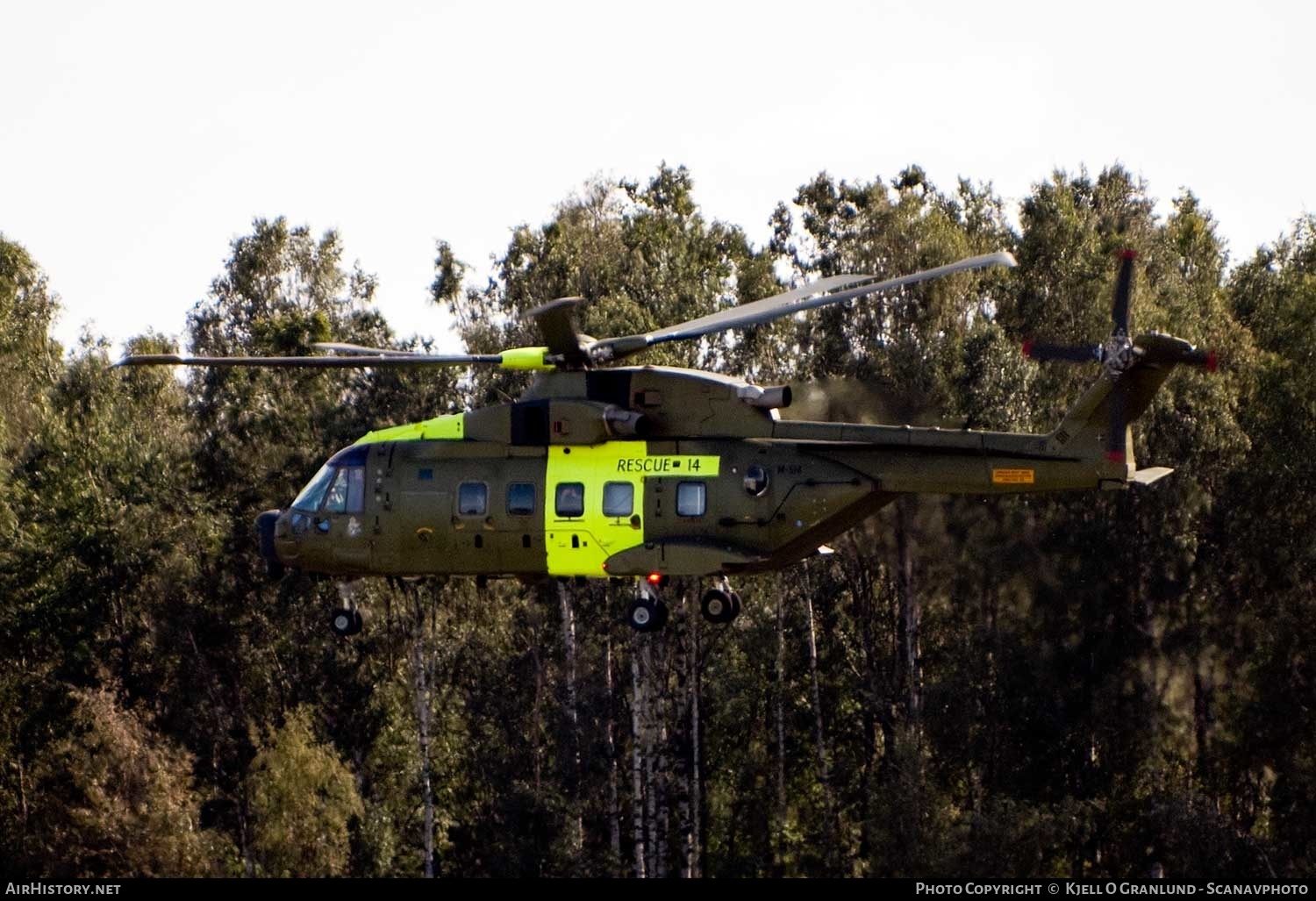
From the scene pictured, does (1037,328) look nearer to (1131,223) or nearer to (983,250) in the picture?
→ (983,250)

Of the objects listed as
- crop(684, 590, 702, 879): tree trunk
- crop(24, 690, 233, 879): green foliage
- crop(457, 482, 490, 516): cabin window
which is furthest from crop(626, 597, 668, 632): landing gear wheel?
crop(24, 690, 233, 879): green foliage

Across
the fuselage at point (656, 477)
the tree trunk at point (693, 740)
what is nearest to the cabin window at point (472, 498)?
the fuselage at point (656, 477)

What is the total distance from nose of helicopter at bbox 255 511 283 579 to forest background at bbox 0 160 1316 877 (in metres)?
8.68

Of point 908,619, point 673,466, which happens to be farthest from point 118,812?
point 673,466

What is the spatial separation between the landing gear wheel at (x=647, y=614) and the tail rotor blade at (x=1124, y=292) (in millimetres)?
6649

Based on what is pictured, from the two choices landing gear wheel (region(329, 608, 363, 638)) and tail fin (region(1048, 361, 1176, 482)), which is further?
landing gear wheel (region(329, 608, 363, 638))

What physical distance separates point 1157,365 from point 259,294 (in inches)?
1551

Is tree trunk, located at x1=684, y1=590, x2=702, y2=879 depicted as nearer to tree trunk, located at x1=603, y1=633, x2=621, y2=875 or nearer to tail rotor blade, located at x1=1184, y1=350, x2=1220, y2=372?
tree trunk, located at x1=603, y1=633, x2=621, y2=875

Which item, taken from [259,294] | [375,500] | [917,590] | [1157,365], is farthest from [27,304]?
[1157,365]

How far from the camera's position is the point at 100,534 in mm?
44500

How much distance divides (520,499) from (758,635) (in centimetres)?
1597

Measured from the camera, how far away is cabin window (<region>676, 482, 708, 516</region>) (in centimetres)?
2619

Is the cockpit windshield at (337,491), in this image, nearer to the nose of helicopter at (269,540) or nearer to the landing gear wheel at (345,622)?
the nose of helicopter at (269,540)

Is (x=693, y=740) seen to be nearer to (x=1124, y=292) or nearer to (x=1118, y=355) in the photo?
(x=1118, y=355)
